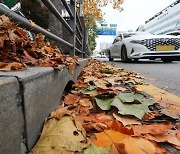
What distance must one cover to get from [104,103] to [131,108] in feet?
0.62

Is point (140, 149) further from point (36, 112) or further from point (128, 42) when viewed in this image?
point (128, 42)

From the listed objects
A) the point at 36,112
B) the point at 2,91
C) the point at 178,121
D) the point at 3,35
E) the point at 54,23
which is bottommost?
the point at 178,121

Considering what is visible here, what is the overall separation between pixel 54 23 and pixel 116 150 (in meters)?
5.74

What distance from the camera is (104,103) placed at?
4.83 feet

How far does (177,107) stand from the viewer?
5.09ft

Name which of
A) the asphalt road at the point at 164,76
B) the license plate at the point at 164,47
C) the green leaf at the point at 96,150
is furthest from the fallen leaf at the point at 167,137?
the license plate at the point at 164,47

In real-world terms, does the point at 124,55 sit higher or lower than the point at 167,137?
higher

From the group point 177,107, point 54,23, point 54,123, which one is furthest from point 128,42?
point 54,123

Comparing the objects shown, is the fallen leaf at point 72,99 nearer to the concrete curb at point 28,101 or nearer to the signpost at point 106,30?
the concrete curb at point 28,101

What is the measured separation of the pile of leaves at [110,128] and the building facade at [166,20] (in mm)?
68890

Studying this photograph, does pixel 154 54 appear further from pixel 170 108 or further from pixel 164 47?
pixel 170 108

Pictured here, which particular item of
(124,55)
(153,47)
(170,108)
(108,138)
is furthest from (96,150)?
(124,55)

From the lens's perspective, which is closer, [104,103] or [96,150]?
[96,150]

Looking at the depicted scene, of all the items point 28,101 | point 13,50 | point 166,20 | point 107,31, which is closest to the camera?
point 28,101
